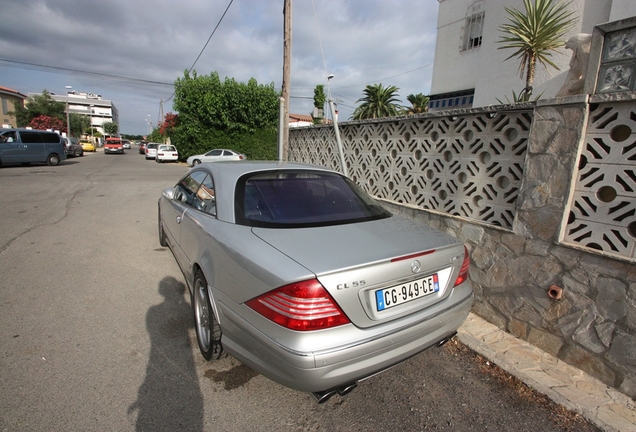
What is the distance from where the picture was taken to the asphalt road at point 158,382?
6.65 feet

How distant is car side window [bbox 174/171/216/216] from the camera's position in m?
2.84

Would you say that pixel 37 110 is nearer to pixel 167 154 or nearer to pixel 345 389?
pixel 167 154

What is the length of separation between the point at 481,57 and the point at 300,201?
11997 millimetres

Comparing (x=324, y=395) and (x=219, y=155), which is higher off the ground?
(x=219, y=155)

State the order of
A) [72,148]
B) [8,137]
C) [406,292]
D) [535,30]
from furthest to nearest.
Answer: [72,148], [8,137], [535,30], [406,292]

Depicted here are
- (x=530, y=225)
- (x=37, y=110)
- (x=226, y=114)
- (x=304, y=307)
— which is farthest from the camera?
(x=37, y=110)

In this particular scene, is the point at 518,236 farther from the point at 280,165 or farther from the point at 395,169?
the point at 280,165

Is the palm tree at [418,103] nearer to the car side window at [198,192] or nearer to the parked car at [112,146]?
the car side window at [198,192]

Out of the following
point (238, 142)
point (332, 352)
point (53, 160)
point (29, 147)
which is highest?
point (238, 142)

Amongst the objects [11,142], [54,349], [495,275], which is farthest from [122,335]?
[11,142]

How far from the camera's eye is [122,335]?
2.84 meters

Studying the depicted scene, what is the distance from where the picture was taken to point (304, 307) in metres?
1.71

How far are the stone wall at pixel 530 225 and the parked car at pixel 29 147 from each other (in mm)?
20179

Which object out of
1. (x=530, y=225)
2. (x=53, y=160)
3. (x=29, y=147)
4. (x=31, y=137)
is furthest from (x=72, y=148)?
(x=530, y=225)
